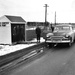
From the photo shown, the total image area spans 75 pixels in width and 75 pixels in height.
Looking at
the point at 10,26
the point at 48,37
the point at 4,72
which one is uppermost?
the point at 10,26

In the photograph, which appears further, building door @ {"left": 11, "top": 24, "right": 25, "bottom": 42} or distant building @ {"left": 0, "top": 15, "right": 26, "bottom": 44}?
building door @ {"left": 11, "top": 24, "right": 25, "bottom": 42}

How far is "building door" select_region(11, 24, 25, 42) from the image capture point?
1410 centimetres

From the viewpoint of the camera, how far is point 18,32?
14789 millimetres

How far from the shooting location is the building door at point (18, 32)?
1410 cm

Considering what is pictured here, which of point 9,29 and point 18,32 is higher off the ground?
point 9,29

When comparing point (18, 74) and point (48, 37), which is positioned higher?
point (48, 37)

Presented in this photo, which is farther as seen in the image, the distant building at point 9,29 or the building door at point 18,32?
the building door at point 18,32

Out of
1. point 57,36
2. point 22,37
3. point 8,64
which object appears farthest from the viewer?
point 22,37

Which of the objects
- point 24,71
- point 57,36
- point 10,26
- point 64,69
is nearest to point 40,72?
point 24,71

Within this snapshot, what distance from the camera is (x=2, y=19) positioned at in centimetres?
1385

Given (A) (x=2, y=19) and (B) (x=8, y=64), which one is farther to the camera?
(A) (x=2, y=19)

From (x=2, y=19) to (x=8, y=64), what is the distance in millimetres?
7753

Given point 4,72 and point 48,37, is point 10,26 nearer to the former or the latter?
point 48,37

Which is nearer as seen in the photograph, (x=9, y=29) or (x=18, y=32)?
(x=9, y=29)
